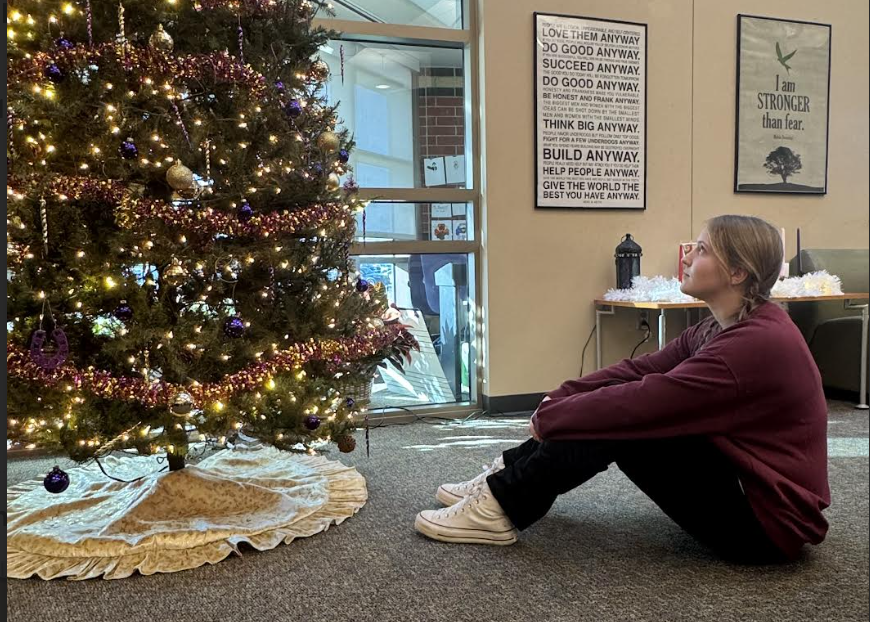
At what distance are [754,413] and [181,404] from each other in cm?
143

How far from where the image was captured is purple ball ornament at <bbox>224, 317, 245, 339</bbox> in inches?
77.0

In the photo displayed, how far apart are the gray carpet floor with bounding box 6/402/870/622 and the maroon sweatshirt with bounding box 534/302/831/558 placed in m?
0.16

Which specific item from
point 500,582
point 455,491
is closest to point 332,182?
point 455,491

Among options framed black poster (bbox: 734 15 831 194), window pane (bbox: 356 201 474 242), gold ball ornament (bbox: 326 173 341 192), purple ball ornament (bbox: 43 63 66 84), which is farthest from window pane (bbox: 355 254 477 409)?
purple ball ornament (bbox: 43 63 66 84)

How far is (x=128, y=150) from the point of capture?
6.14ft

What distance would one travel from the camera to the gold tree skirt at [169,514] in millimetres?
1785

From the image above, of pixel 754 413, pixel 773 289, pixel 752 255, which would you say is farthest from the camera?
pixel 773 289

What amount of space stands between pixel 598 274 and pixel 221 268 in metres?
2.43

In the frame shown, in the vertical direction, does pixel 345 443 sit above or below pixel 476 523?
above

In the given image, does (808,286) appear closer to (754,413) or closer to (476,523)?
(754,413)

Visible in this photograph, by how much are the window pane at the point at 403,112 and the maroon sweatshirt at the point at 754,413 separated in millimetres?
2305

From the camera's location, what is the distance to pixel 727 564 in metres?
1.70

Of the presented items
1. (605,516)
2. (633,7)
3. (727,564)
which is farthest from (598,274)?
(727,564)

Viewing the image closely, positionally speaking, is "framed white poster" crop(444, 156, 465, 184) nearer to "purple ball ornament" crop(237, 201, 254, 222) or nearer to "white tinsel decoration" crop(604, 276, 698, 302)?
"white tinsel decoration" crop(604, 276, 698, 302)
